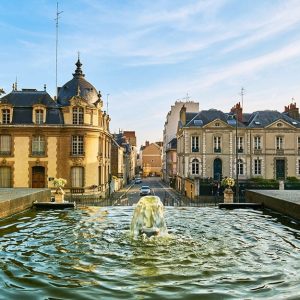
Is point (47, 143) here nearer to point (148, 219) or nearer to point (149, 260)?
point (148, 219)

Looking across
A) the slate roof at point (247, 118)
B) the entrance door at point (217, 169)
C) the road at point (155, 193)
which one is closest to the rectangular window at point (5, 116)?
the road at point (155, 193)

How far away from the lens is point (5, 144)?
137 ft

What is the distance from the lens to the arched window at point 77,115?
137 ft

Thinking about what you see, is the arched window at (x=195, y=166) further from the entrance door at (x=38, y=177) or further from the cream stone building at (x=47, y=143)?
the entrance door at (x=38, y=177)

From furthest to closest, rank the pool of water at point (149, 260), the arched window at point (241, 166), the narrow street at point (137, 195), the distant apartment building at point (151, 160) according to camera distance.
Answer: the distant apartment building at point (151, 160), the arched window at point (241, 166), the narrow street at point (137, 195), the pool of water at point (149, 260)

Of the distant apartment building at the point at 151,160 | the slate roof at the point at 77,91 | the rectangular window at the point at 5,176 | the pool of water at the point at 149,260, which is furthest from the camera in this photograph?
the distant apartment building at the point at 151,160

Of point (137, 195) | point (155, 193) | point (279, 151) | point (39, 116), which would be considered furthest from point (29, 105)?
point (279, 151)

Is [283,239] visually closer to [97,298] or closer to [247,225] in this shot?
[247,225]

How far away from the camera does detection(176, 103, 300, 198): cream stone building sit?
171ft

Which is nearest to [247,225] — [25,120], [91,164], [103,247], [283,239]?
[283,239]

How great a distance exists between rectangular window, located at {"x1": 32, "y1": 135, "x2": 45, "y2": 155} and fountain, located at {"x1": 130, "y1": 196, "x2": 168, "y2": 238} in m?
29.8

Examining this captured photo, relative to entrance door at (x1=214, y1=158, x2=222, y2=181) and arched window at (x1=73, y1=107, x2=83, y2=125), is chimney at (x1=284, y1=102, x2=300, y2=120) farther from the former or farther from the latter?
arched window at (x1=73, y1=107, x2=83, y2=125)

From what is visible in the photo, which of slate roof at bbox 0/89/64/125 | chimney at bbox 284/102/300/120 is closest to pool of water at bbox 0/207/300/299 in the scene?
slate roof at bbox 0/89/64/125

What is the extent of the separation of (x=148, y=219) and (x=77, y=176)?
28861 mm
